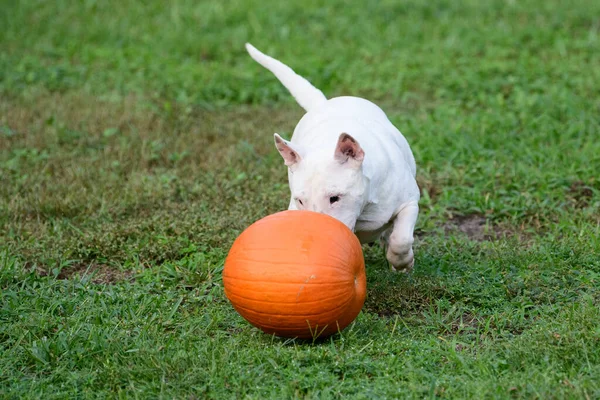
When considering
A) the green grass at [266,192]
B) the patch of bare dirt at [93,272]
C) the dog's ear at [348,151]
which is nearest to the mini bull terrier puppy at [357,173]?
the dog's ear at [348,151]

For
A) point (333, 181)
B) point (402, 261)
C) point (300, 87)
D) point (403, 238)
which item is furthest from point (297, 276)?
point (300, 87)

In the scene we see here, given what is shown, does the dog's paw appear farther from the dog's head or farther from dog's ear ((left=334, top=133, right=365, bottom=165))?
dog's ear ((left=334, top=133, right=365, bottom=165))

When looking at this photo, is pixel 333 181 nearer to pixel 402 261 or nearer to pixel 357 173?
pixel 357 173

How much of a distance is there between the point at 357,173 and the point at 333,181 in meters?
0.16

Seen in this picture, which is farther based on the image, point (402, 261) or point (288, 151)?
point (402, 261)

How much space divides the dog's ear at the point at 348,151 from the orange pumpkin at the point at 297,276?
492 mm

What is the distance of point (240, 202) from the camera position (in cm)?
679

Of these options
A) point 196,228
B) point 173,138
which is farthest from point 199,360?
point 173,138

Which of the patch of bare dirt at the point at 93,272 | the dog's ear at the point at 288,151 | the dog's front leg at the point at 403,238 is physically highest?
the dog's ear at the point at 288,151

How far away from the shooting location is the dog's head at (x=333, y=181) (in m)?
4.72

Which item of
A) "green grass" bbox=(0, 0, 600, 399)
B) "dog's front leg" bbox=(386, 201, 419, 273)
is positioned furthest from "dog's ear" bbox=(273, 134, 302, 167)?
"green grass" bbox=(0, 0, 600, 399)

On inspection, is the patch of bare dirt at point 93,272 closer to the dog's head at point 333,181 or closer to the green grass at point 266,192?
the green grass at point 266,192

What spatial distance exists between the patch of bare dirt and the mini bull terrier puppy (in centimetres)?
140

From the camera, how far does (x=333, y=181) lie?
4.73 metres
